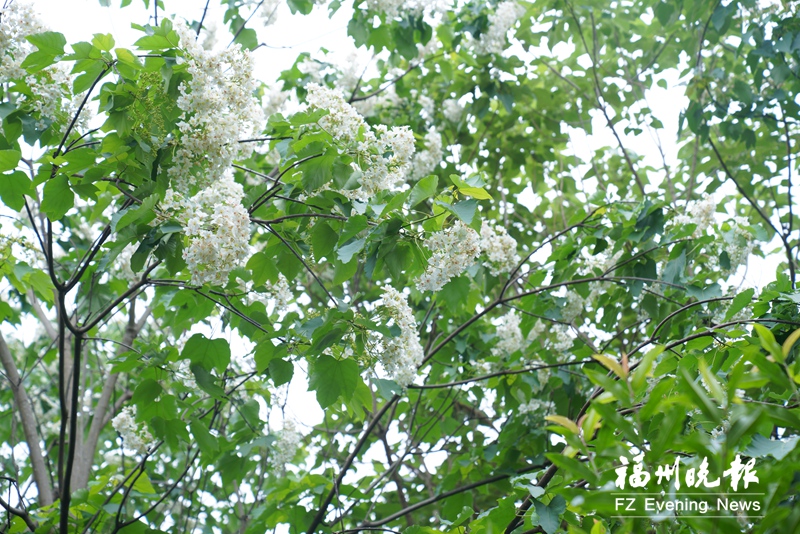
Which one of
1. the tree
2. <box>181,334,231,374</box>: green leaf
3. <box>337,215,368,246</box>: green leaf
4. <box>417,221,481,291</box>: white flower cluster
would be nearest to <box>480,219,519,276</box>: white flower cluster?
the tree

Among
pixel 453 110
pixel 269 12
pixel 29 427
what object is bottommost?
pixel 29 427

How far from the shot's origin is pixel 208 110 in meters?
2.28

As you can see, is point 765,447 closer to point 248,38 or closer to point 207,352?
point 207,352

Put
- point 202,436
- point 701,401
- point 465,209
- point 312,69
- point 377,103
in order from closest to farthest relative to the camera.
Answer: point 701,401, point 465,209, point 202,436, point 312,69, point 377,103

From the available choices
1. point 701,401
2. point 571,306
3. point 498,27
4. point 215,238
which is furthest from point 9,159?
point 498,27

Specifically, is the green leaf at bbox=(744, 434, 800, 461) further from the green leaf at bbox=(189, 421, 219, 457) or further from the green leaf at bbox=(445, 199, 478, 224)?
the green leaf at bbox=(189, 421, 219, 457)

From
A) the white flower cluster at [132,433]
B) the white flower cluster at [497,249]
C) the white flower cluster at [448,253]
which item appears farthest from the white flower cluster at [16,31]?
the white flower cluster at [497,249]

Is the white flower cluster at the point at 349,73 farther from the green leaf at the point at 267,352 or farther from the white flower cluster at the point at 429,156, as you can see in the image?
the green leaf at the point at 267,352

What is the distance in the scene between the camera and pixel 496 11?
4.68 meters

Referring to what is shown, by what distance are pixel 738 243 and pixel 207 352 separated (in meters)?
2.44

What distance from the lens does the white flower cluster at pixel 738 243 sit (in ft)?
10.6

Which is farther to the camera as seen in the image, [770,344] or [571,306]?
[571,306]

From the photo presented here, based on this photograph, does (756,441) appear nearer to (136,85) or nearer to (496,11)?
(136,85)

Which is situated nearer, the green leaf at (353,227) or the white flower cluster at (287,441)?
the green leaf at (353,227)
